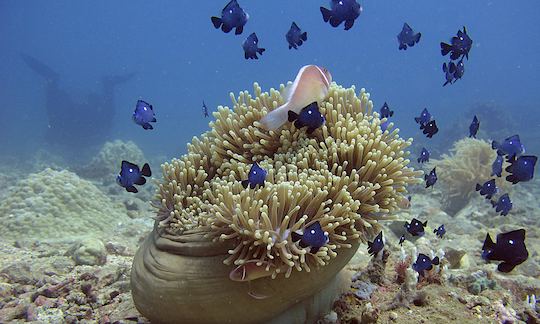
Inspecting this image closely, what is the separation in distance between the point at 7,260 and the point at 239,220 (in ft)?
13.3

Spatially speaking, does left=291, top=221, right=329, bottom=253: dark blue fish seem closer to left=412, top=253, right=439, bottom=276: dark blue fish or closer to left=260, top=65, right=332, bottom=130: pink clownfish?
left=260, top=65, right=332, bottom=130: pink clownfish

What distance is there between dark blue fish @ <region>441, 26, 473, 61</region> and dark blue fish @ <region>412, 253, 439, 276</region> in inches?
121

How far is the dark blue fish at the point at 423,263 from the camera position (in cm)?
336

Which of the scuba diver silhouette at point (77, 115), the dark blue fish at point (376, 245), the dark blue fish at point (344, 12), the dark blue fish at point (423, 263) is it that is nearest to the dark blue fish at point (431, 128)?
the dark blue fish at point (344, 12)

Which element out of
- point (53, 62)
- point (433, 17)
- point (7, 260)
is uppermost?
point (433, 17)

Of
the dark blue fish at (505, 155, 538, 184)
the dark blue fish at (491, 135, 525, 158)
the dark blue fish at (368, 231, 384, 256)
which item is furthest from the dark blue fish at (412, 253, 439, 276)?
the dark blue fish at (491, 135, 525, 158)

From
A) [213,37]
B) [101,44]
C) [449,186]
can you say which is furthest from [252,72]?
[449,186]

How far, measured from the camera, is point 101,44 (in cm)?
13975

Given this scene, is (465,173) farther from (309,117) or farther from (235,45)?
(235,45)

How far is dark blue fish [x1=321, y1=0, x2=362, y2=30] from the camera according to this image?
14.4 ft

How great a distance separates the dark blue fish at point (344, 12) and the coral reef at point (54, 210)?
5307 millimetres

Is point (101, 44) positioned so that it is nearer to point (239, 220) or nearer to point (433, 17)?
point (433, 17)

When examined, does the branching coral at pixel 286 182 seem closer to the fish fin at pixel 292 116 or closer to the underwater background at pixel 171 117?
the fish fin at pixel 292 116

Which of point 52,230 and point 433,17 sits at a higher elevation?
point 433,17
